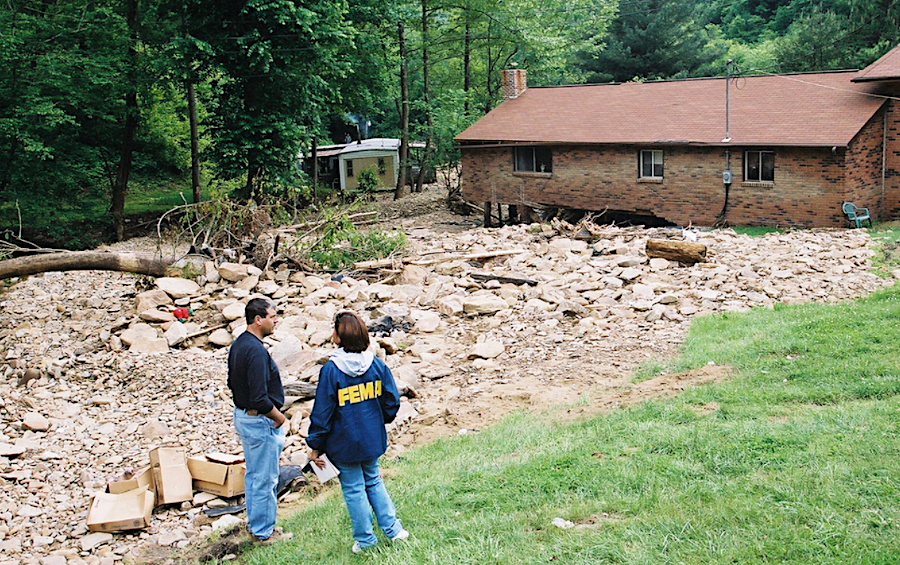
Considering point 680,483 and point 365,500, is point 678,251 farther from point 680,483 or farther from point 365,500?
point 365,500

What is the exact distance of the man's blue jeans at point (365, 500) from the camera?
544cm

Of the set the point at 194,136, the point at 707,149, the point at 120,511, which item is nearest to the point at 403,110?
the point at 194,136

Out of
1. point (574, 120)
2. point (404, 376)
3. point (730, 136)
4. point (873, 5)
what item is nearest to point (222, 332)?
point (404, 376)

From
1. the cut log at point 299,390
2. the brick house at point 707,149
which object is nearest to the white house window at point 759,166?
the brick house at point 707,149

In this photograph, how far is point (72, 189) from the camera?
1131 inches

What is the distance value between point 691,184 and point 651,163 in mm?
1664

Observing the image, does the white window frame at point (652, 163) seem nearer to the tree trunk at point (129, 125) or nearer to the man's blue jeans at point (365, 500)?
the tree trunk at point (129, 125)

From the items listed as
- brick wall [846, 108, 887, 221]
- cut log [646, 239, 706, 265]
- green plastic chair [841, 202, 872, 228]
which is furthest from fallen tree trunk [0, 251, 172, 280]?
brick wall [846, 108, 887, 221]

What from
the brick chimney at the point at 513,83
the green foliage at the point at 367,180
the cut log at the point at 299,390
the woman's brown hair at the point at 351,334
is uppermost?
the brick chimney at the point at 513,83

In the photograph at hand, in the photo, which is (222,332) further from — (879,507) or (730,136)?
(730,136)

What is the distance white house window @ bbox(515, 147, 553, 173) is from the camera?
30.2 meters

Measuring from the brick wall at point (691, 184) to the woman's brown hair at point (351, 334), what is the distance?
2079 centimetres

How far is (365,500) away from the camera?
17.9 ft

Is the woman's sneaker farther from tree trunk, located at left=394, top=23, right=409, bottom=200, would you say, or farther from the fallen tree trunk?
tree trunk, located at left=394, top=23, right=409, bottom=200
